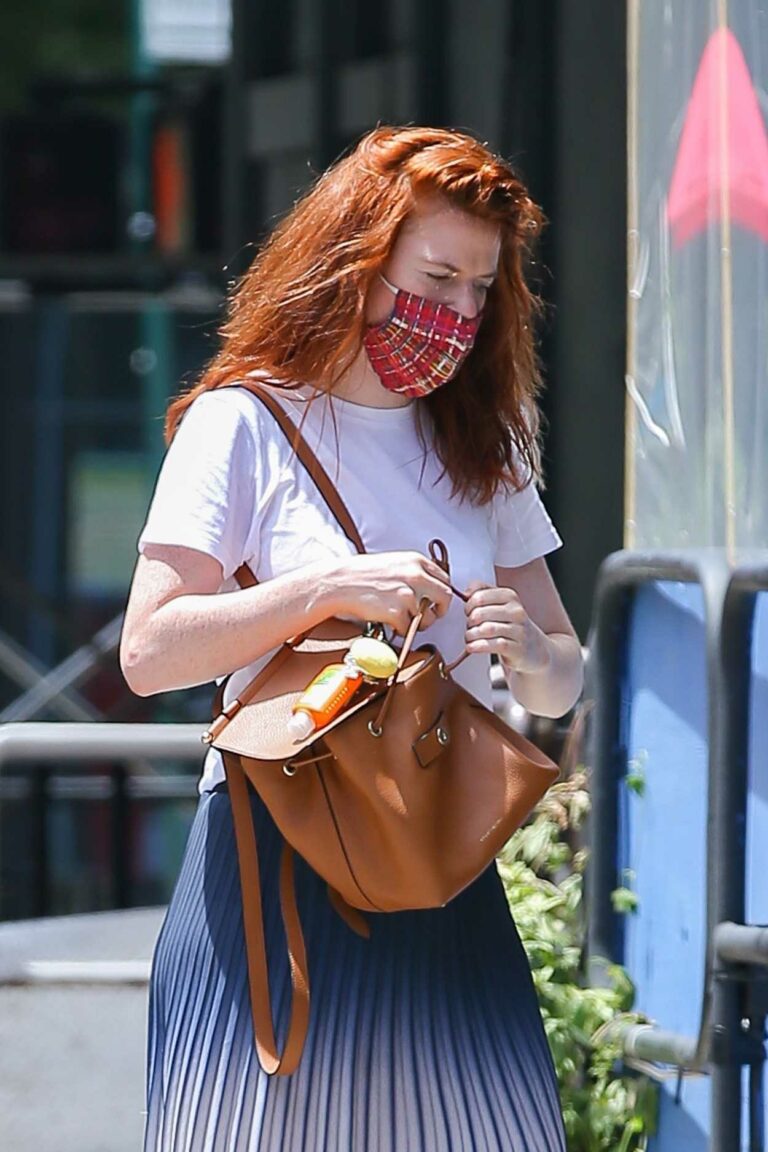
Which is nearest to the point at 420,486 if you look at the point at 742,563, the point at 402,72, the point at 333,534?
the point at 333,534

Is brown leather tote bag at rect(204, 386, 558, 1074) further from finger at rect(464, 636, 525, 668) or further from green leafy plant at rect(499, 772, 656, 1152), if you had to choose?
green leafy plant at rect(499, 772, 656, 1152)

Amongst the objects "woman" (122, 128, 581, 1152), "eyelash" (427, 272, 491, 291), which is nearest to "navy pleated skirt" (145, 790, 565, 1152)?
"woman" (122, 128, 581, 1152)

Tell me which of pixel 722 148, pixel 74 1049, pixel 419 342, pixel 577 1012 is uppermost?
pixel 722 148

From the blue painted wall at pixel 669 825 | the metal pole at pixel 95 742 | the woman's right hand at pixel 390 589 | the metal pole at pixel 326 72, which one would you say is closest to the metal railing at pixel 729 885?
the blue painted wall at pixel 669 825

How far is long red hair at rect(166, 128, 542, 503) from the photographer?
2062 mm

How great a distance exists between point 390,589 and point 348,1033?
46 cm

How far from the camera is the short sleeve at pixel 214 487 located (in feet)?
6.61

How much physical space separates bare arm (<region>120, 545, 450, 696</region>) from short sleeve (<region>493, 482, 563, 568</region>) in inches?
11.0

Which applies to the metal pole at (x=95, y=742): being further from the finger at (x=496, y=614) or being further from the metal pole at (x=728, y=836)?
the finger at (x=496, y=614)

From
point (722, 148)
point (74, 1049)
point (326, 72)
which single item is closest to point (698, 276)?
point (722, 148)

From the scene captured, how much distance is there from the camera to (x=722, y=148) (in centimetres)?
296

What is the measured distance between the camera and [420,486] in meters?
2.14

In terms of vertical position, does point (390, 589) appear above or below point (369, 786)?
above

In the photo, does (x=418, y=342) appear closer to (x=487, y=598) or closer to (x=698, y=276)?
(x=487, y=598)
